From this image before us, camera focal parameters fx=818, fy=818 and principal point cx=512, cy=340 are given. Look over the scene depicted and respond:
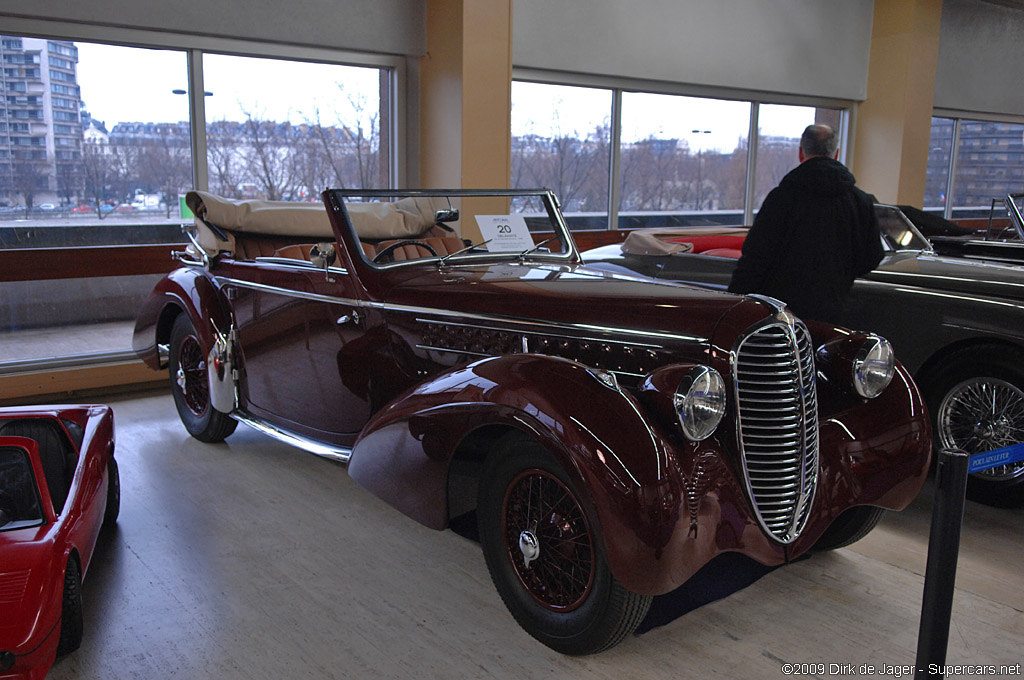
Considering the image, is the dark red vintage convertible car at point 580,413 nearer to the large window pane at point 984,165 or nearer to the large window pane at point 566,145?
the large window pane at point 566,145

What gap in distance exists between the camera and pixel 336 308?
3.54 meters

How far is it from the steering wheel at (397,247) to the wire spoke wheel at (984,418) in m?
2.49

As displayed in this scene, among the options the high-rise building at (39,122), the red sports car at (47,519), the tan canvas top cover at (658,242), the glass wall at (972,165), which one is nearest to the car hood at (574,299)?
the red sports car at (47,519)

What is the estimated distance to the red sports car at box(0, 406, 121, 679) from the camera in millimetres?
2049

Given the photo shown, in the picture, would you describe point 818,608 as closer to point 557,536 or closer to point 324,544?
point 557,536

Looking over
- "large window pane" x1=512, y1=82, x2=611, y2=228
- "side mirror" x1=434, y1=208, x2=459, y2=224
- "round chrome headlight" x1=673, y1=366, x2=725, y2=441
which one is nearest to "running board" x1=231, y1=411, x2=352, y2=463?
"side mirror" x1=434, y1=208, x2=459, y2=224

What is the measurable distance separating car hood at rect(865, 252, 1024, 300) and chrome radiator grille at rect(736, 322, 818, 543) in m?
2.03

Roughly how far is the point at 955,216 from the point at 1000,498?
8858mm

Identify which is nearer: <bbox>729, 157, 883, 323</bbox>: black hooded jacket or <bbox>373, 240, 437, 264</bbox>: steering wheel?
<bbox>373, 240, 437, 264</bbox>: steering wheel

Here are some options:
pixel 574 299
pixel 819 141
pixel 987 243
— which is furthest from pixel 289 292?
pixel 987 243

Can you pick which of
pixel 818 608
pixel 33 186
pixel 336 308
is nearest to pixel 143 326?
pixel 33 186

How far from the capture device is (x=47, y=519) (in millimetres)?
2393

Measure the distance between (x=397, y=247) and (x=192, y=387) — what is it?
1677 mm

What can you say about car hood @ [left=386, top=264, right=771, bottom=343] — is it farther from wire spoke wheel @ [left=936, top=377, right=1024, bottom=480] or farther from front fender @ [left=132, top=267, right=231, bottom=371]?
wire spoke wheel @ [left=936, top=377, right=1024, bottom=480]
